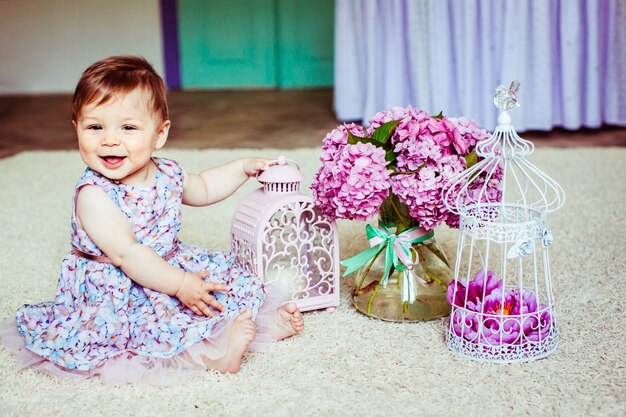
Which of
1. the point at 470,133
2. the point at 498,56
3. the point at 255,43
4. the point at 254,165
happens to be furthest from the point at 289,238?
the point at 255,43

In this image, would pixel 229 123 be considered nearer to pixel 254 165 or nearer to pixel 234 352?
pixel 254 165

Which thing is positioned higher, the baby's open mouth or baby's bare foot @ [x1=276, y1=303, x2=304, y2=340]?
the baby's open mouth

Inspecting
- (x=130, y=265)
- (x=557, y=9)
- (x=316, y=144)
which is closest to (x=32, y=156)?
(x=316, y=144)

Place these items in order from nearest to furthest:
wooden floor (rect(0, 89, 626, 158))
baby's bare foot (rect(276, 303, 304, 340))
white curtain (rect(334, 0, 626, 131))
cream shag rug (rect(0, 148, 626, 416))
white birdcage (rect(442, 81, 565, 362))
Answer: cream shag rug (rect(0, 148, 626, 416)) < white birdcage (rect(442, 81, 565, 362)) < baby's bare foot (rect(276, 303, 304, 340)) < white curtain (rect(334, 0, 626, 131)) < wooden floor (rect(0, 89, 626, 158))

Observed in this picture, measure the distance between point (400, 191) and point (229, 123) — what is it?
8.34 feet

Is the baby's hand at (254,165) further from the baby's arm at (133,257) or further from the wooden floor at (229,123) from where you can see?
the wooden floor at (229,123)

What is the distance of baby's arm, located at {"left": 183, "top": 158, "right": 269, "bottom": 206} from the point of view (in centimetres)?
143

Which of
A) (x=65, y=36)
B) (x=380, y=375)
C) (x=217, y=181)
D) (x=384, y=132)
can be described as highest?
(x=65, y=36)

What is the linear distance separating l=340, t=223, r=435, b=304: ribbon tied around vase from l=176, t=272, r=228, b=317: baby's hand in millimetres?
250

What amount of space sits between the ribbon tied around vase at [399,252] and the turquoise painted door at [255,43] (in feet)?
11.7

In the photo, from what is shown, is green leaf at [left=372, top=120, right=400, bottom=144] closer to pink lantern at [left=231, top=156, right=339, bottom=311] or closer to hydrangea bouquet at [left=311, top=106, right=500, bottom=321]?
hydrangea bouquet at [left=311, top=106, right=500, bottom=321]

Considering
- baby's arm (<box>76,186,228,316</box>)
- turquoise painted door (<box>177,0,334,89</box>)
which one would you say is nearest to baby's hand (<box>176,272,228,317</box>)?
baby's arm (<box>76,186,228,316</box>)

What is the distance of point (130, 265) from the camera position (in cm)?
123

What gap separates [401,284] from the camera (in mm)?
1385
